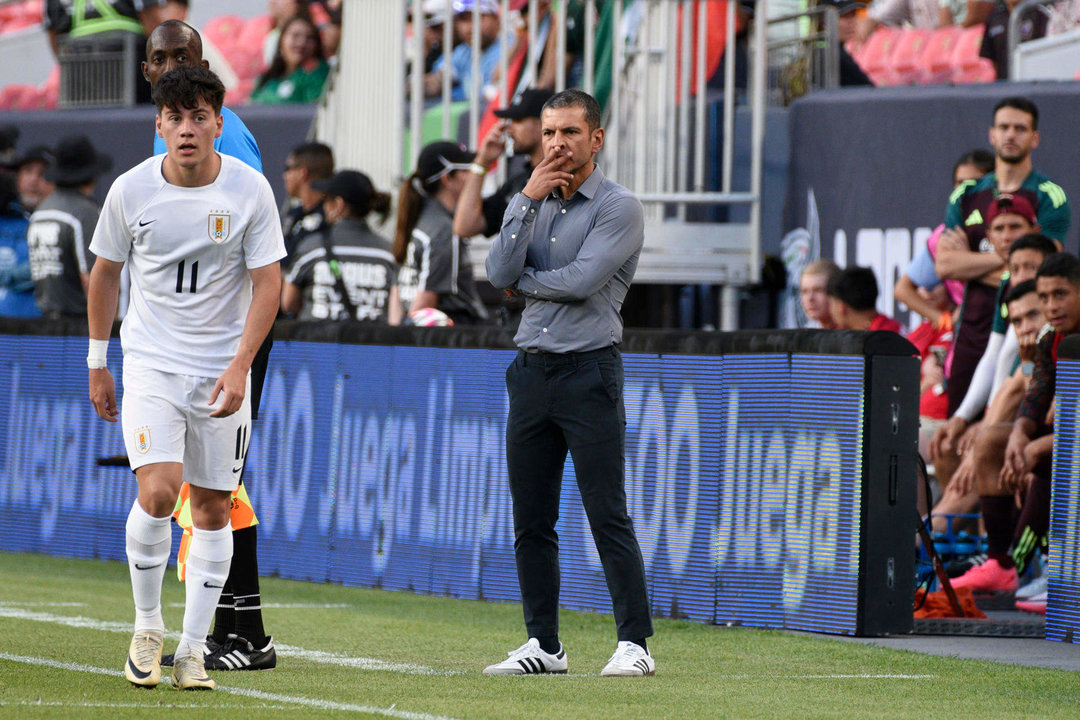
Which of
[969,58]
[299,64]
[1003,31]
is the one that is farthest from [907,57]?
[299,64]

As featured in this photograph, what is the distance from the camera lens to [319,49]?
1883cm

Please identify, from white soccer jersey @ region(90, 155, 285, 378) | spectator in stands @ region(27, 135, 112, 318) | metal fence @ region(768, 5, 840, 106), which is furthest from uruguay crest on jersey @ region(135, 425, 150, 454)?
metal fence @ region(768, 5, 840, 106)

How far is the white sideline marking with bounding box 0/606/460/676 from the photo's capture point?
7035mm

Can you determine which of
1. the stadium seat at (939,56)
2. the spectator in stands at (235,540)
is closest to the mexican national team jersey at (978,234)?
the stadium seat at (939,56)

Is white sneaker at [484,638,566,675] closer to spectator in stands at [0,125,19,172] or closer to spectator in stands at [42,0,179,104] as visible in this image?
spectator in stands at [0,125,19,172]

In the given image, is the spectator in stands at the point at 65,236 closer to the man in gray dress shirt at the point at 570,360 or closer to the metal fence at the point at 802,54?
the metal fence at the point at 802,54

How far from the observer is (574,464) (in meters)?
6.92

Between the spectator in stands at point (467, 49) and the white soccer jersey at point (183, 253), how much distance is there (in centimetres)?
1044

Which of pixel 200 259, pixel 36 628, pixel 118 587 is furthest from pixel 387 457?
pixel 200 259

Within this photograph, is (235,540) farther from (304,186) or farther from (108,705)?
(304,186)

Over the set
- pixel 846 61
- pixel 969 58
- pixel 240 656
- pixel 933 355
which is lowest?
pixel 240 656

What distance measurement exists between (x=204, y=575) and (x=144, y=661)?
1.19 feet

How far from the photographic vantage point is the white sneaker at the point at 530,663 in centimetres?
690

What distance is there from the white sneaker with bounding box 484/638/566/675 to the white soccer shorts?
1.24 metres
